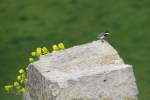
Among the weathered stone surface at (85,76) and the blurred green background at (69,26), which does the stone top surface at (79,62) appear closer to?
the weathered stone surface at (85,76)

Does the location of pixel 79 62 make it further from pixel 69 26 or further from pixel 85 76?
pixel 69 26

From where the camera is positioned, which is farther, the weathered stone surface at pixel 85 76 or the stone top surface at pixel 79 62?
the stone top surface at pixel 79 62

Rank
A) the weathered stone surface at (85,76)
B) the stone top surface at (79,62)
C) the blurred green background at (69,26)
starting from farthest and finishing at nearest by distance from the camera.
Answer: the blurred green background at (69,26) → the stone top surface at (79,62) → the weathered stone surface at (85,76)

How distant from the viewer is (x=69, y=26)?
37.3ft

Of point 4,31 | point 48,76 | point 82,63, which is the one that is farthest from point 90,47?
point 4,31

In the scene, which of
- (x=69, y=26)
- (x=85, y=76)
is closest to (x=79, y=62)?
(x=85, y=76)

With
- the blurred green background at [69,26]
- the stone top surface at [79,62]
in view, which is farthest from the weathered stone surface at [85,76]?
the blurred green background at [69,26]

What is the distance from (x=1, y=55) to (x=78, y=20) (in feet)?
5.33

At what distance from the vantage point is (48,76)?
186 inches

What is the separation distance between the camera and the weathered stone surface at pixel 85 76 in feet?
15.1

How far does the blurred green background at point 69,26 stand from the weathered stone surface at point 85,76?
16.5 feet

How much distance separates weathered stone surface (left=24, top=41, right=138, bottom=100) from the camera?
461 centimetres

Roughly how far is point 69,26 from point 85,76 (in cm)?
679

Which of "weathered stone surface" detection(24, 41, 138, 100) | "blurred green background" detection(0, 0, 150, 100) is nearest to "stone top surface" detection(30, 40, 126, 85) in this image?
"weathered stone surface" detection(24, 41, 138, 100)
